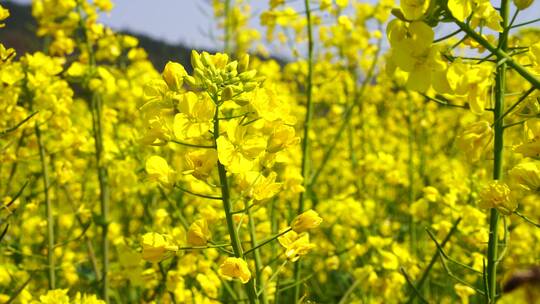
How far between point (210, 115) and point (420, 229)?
3204 millimetres

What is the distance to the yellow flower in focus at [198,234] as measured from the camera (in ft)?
5.04

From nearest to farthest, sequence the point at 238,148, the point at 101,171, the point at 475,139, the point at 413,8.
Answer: the point at 413,8, the point at 475,139, the point at 238,148, the point at 101,171

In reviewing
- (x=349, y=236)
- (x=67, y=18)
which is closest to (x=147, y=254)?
(x=67, y=18)

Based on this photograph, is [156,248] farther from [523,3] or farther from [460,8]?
[523,3]

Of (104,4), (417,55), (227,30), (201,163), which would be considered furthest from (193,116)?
(227,30)

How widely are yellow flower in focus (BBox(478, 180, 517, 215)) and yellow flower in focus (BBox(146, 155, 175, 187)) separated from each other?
81 centimetres

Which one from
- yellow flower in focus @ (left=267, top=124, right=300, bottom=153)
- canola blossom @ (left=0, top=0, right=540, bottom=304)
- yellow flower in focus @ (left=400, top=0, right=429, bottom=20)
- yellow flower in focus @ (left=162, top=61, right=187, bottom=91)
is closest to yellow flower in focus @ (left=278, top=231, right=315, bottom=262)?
canola blossom @ (left=0, top=0, right=540, bottom=304)

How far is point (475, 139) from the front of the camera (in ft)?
4.59

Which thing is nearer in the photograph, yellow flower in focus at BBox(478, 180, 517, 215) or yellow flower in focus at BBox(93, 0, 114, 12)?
yellow flower in focus at BBox(478, 180, 517, 215)

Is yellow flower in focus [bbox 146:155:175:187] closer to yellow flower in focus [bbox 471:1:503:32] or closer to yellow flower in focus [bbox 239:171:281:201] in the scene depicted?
yellow flower in focus [bbox 239:171:281:201]

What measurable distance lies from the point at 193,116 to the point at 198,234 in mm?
289

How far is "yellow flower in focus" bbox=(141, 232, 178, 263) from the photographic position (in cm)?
154

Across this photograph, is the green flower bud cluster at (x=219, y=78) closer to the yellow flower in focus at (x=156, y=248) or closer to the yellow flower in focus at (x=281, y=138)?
the yellow flower in focus at (x=281, y=138)

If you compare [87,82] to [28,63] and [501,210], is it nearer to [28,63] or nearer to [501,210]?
[28,63]
